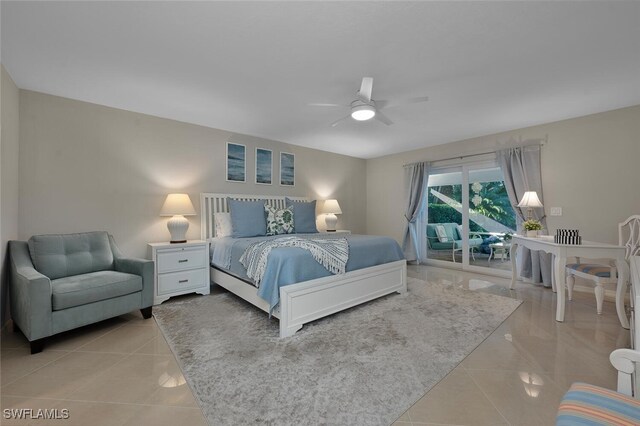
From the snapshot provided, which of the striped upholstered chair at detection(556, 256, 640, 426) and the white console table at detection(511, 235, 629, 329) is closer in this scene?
the striped upholstered chair at detection(556, 256, 640, 426)

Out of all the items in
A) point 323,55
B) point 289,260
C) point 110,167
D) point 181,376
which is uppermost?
point 323,55

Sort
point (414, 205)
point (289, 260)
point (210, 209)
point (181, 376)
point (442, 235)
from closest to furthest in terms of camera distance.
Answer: point (181, 376) < point (289, 260) < point (210, 209) < point (442, 235) < point (414, 205)

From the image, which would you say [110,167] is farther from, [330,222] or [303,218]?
[330,222]

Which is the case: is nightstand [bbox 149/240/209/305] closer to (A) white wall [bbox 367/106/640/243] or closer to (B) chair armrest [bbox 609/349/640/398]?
(B) chair armrest [bbox 609/349/640/398]

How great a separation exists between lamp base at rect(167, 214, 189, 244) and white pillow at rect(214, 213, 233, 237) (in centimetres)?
47

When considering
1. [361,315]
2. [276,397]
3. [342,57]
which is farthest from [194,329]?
[342,57]

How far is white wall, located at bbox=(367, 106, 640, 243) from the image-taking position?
3.34m

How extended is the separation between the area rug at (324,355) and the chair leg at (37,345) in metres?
0.83

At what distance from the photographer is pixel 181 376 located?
183 centimetres

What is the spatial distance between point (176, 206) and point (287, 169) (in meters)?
2.16

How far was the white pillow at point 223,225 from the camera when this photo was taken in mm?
3877

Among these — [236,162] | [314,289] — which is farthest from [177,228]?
[314,289]

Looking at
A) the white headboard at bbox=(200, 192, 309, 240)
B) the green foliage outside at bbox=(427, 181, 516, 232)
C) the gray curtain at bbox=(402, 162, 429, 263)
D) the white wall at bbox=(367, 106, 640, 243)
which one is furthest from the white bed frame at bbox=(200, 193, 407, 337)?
the white wall at bbox=(367, 106, 640, 243)

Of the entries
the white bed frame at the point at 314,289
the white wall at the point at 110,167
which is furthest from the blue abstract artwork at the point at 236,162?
the white bed frame at the point at 314,289
